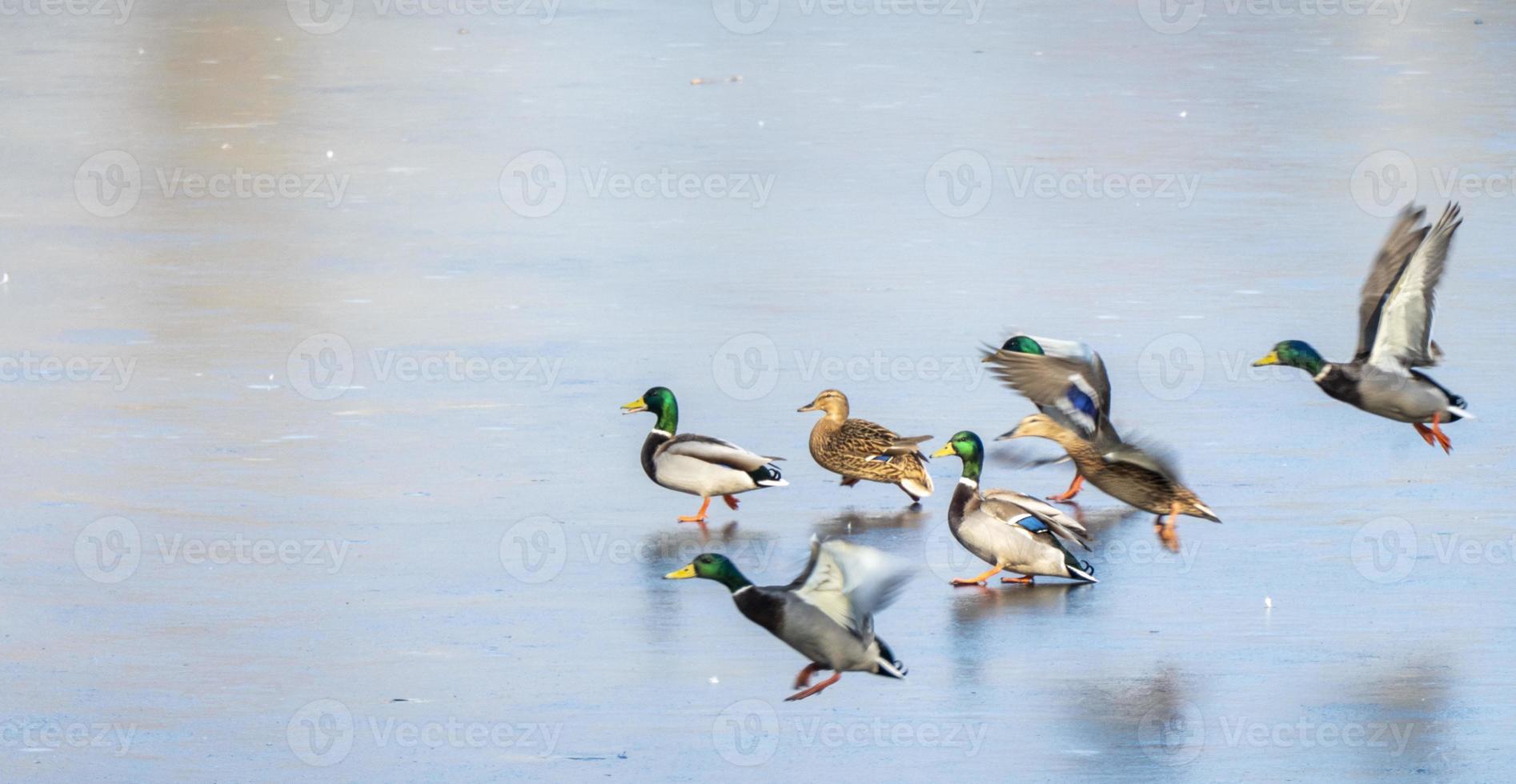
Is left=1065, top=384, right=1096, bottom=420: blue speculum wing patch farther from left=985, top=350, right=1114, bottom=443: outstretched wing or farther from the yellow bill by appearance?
the yellow bill

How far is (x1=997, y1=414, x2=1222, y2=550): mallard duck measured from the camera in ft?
27.8

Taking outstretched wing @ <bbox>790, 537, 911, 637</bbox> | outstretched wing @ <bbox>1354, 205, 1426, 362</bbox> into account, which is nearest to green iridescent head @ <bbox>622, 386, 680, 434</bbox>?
outstretched wing @ <bbox>790, 537, 911, 637</bbox>

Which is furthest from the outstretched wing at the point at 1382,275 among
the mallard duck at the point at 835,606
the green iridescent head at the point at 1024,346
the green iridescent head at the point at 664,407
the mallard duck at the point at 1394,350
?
the mallard duck at the point at 835,606

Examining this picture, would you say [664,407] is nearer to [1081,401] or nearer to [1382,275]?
[1081,401]

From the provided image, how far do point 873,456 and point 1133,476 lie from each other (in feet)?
3.28

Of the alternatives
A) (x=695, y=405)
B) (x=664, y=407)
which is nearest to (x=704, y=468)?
(x=664, y=407)

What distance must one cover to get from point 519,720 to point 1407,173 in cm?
1053

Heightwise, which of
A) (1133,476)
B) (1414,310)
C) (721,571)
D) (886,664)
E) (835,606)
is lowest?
(886,664)

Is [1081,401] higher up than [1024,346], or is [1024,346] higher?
[1024,346]

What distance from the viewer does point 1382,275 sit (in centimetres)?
944

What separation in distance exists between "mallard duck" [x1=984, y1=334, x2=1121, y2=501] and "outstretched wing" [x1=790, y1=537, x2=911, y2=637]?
2.30 meters

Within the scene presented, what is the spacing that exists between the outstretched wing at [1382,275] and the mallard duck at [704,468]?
2.47 meters

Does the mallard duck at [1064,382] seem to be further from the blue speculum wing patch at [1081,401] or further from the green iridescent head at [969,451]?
the green iridescent head at [969,451]

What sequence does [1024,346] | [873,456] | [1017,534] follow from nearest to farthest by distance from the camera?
[1017,534] < [873,456] < [1024,346]
